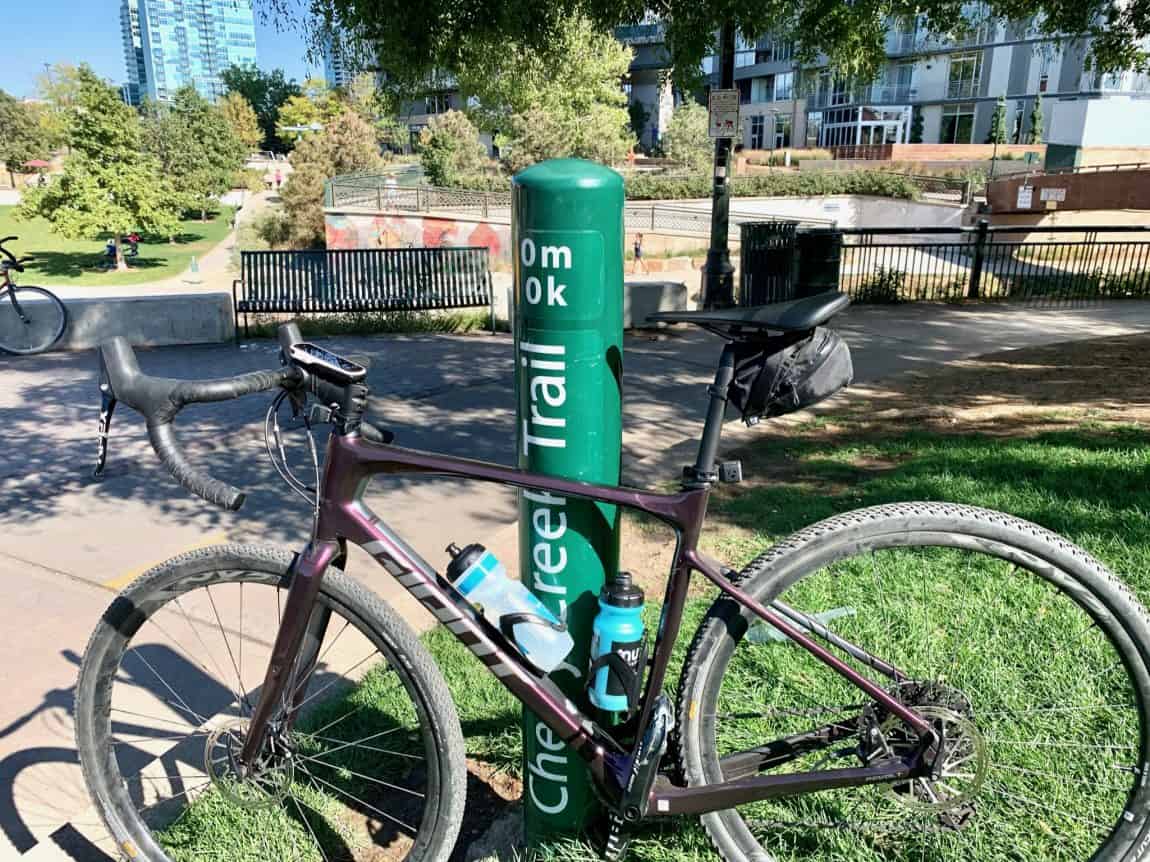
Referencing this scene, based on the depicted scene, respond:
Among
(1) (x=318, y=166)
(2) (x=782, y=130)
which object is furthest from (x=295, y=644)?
(2) (x=782, y=130)

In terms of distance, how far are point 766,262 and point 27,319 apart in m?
8.95

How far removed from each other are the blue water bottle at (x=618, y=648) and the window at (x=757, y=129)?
74.3 meters

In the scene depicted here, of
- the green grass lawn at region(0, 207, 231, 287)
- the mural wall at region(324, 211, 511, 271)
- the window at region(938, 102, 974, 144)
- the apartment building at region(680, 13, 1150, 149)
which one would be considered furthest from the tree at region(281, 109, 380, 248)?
the window at region(938, 102, 974, 144)

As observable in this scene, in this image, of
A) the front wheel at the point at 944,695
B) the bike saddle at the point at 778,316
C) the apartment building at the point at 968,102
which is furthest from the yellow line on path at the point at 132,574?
the apartment building at the point at 968,102

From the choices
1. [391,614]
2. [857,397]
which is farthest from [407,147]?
[391,614]

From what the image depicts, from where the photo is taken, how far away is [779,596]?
1982 mm

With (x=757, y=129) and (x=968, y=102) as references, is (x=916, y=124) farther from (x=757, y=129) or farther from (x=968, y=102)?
(x=757, y=129)

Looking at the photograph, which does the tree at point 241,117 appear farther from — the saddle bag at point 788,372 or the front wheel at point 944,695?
the saddle bag at point 788,372

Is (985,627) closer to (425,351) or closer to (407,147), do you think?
(425,351)

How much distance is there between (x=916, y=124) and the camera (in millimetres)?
61000

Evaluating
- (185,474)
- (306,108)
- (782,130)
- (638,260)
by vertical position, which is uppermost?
(306,108)

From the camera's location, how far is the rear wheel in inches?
81.7

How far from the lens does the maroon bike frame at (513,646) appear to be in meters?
1.96

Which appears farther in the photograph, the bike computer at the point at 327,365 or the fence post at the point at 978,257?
the fence post at the point at 978,257
